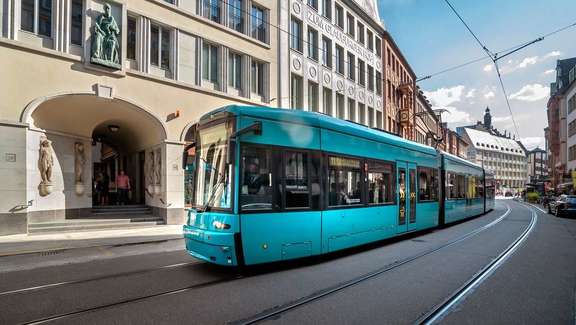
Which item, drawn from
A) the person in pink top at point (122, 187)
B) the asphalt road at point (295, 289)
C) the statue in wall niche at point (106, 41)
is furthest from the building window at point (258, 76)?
the asphalt road at point (295, 289)

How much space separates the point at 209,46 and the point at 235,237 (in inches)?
561

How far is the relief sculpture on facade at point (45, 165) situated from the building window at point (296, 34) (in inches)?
569

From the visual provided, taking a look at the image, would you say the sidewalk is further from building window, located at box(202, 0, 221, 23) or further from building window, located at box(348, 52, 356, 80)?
building window, located at box(348, 52, 356, 80)

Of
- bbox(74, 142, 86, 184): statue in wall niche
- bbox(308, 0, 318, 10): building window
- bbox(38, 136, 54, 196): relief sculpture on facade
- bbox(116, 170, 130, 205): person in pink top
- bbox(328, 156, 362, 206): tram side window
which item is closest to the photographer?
bbox(328, 156, 362, 206): tram side window

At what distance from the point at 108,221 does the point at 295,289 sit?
436 inches

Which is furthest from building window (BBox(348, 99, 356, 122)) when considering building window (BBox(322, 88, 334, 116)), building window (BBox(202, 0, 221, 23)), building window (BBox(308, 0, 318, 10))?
building window (BBox(202, 0, 221, 23))

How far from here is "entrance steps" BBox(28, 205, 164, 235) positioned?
1286 cm

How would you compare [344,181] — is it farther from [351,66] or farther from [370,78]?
[370,78]

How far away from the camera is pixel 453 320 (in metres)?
4.54

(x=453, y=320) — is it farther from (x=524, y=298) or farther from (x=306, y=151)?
(x=306, y=151)

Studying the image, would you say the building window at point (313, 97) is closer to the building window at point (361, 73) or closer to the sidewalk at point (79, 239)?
the building window at point (361, 73)

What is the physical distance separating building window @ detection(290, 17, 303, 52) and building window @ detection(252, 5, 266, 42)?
2252 mm

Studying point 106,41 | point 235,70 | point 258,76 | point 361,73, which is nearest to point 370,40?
point 361,73

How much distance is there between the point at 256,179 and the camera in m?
6.49
